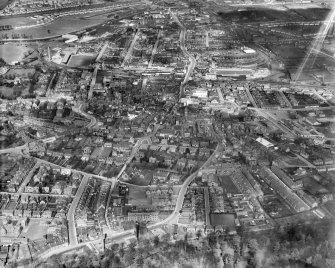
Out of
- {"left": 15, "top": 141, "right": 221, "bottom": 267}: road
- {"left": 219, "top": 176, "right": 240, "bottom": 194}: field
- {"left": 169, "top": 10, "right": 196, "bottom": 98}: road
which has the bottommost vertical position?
{"left": 169, "top": 10, "right": 196, "bottom": 98}: road

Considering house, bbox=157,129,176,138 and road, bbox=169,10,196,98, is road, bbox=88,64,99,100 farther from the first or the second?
house, bbox=157,129,176,138

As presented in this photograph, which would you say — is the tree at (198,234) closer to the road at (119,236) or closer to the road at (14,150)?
the road at (119,236)

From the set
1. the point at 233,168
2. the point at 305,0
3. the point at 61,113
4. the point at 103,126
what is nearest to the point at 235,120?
the point at 233,168

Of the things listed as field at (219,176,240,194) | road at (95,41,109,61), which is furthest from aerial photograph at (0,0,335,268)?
road at (95,41,109,61)

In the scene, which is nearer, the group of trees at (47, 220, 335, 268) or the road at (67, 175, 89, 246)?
the group of trees at (47, 220, 335, 268)

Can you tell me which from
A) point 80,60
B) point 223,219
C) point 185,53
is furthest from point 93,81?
point 223,219

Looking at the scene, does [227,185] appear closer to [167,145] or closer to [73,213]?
[167,145]
